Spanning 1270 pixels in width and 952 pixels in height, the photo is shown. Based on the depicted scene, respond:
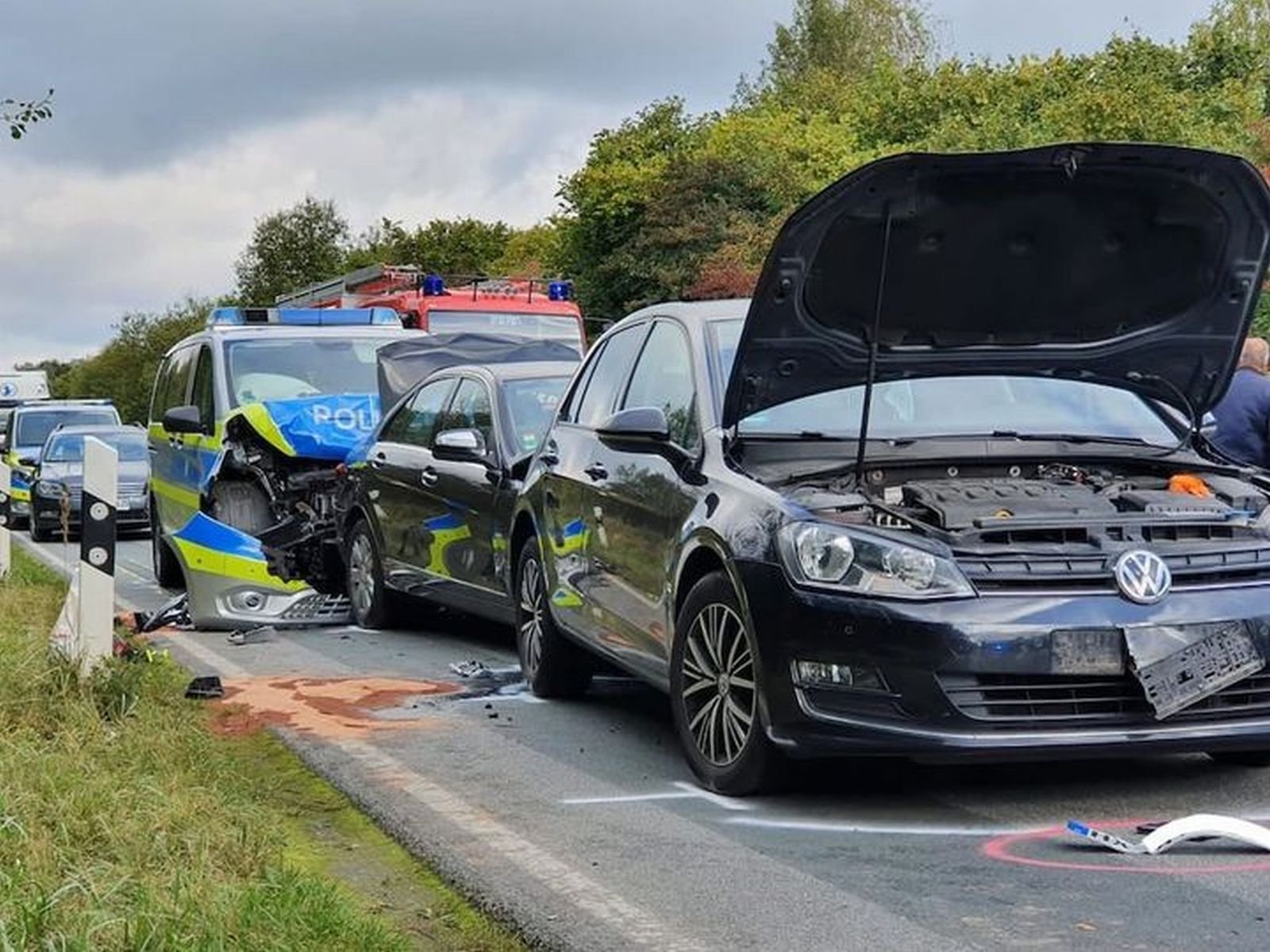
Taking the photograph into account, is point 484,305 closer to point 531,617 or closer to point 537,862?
point 531,617

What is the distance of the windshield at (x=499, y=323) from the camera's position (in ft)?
61.7

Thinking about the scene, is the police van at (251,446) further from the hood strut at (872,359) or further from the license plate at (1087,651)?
the license plate at (1087,651)

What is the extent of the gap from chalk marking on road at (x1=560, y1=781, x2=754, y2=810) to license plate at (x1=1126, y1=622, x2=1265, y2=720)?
1.35 m

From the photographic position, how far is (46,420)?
2912 centimetres

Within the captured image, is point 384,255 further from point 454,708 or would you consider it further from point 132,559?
point 454,708

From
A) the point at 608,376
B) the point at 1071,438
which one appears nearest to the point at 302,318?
the point at 608,376

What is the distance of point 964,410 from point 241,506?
7.17 meters

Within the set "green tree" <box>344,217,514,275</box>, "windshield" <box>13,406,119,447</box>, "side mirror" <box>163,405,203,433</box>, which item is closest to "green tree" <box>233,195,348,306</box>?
"green tree" <box>344,217,514,275</box>

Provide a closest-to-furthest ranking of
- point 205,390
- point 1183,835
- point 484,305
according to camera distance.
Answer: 1. point 1183,835
2. point 205,390
3. point 484,305

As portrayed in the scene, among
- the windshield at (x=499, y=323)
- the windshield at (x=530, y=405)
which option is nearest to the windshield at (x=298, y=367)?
the windshield at (x=530, y=405)

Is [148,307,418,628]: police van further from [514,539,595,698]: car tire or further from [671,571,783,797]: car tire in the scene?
[671,571,783,797]: car tire

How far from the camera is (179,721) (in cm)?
688

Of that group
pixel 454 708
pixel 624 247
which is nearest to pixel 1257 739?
pixel 454 708

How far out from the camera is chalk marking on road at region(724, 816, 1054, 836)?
17.2ft
